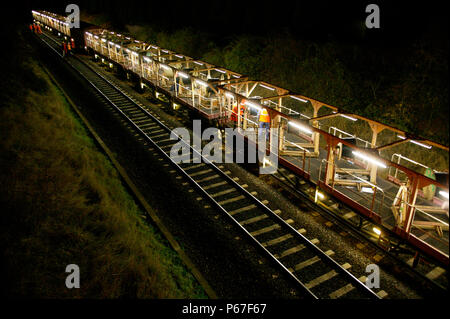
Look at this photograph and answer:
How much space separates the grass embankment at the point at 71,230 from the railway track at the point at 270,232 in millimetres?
2262

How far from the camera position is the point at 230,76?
16547mm

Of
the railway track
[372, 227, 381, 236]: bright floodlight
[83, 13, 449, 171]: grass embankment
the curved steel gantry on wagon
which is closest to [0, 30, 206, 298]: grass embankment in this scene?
the railway track

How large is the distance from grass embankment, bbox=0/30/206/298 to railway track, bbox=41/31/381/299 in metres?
2.26

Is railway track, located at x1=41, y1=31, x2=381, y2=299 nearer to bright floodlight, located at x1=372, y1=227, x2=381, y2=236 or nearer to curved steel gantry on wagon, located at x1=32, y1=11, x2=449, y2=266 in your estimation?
bright floodlight, located at x1=372, y1=227, x2=381, y2=236

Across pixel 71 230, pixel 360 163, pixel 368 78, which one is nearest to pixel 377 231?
pixel 360 163

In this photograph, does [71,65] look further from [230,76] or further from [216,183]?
[216,183]

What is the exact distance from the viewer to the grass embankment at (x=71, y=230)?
6.84 m

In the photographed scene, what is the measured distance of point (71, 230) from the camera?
808 cm

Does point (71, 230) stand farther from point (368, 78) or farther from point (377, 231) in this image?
point (368, 78)

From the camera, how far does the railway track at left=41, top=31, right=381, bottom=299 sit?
766 cm

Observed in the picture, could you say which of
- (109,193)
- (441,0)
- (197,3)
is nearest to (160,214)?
(109,193)

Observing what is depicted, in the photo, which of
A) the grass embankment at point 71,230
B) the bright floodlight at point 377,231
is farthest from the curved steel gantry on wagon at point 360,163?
the grass embankment at point 71,230

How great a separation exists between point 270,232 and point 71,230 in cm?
534

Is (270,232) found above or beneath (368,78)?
beneath
